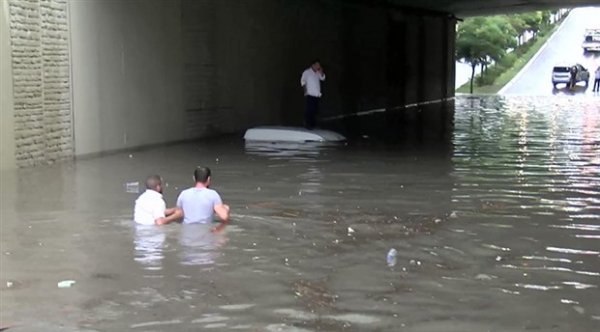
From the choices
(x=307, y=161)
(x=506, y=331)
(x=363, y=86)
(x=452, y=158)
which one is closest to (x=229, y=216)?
(x=506, y=331)

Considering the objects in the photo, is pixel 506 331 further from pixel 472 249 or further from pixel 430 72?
pixel 430 72

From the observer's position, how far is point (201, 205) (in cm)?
868

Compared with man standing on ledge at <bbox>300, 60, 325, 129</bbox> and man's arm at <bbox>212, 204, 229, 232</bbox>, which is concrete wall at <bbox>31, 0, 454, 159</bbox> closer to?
man standing on ledge at <bbox>300, 60, 325, 129</bbox>

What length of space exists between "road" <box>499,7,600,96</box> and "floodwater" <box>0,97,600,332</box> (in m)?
41.4

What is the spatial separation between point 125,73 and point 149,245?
33.8 feet

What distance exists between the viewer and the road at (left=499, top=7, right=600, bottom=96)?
56500mm

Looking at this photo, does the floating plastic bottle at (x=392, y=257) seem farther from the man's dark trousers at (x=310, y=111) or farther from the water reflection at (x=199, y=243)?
the man's dark trousers at (x=310, y=111)

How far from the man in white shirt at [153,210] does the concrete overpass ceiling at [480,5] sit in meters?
26.9

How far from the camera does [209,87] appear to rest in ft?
68.9

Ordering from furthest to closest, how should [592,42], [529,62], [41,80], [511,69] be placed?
[592,42] → [529,62] → [511,69] → [41,80]

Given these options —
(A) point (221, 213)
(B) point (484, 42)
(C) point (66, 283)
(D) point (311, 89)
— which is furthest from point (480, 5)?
(C) point (66, 283)

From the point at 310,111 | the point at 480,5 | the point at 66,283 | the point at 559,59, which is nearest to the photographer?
the point at 66,283

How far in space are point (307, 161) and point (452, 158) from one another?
2703mm

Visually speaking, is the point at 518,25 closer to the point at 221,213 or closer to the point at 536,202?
the point at 536,202
